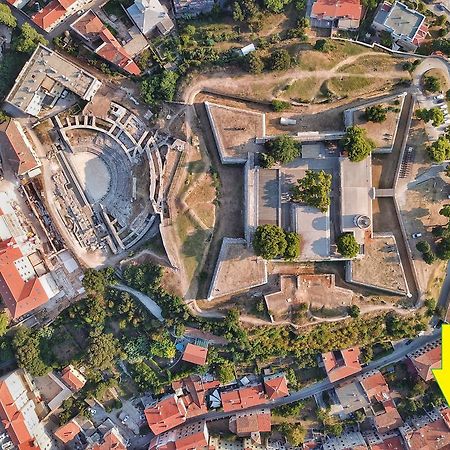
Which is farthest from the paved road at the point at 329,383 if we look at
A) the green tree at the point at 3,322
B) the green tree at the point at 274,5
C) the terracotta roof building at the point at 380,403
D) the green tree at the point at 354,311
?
the green tree at the point at 274,5

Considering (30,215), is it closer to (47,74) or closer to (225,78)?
(47,74)

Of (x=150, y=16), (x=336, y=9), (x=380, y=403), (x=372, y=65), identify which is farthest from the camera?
(x=380, y=403)

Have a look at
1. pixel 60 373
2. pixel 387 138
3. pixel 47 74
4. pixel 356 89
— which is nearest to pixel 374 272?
pixel 387 138

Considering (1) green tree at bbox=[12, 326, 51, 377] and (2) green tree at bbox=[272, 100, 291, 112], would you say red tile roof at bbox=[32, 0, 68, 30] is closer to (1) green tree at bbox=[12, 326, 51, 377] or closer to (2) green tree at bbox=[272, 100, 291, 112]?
(2) green tree at bbox=[272, 100, 291, 112]

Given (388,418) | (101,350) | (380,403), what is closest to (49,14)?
(101,350)

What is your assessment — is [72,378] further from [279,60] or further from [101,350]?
[279,60]
